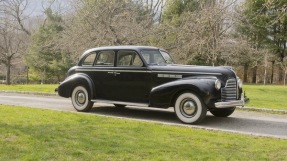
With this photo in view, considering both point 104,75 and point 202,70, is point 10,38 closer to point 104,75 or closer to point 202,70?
point 104,75

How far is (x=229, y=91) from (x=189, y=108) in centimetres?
111

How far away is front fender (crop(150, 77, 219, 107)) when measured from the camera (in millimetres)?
8156

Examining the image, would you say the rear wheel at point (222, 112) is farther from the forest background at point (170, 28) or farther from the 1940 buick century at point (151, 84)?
the forest background at point (170, 28)

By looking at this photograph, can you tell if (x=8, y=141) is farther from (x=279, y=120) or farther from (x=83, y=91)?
Result: (x=279, y=120)

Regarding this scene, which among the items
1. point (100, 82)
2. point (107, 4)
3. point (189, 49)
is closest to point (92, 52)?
point (100, 82)

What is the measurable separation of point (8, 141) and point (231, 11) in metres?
13.7

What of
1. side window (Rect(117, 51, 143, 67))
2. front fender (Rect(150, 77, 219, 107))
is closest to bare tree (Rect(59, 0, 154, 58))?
side window (Rect(117, 51, 143, 67))

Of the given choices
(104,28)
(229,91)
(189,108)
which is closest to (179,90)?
(189,108)

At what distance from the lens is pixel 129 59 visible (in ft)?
31.7

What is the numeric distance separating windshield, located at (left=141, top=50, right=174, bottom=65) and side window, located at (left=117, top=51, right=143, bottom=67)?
0.66 ft

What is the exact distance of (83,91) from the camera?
10.4 metres

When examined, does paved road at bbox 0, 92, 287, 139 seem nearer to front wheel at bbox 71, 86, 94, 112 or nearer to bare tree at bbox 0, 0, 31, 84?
front wheel at bbox 71, 86, 94, 112

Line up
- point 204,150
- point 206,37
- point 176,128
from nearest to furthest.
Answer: point 204,150
point 176,128
point 206,37

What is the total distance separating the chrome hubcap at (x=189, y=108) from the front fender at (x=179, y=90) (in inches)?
11.9
